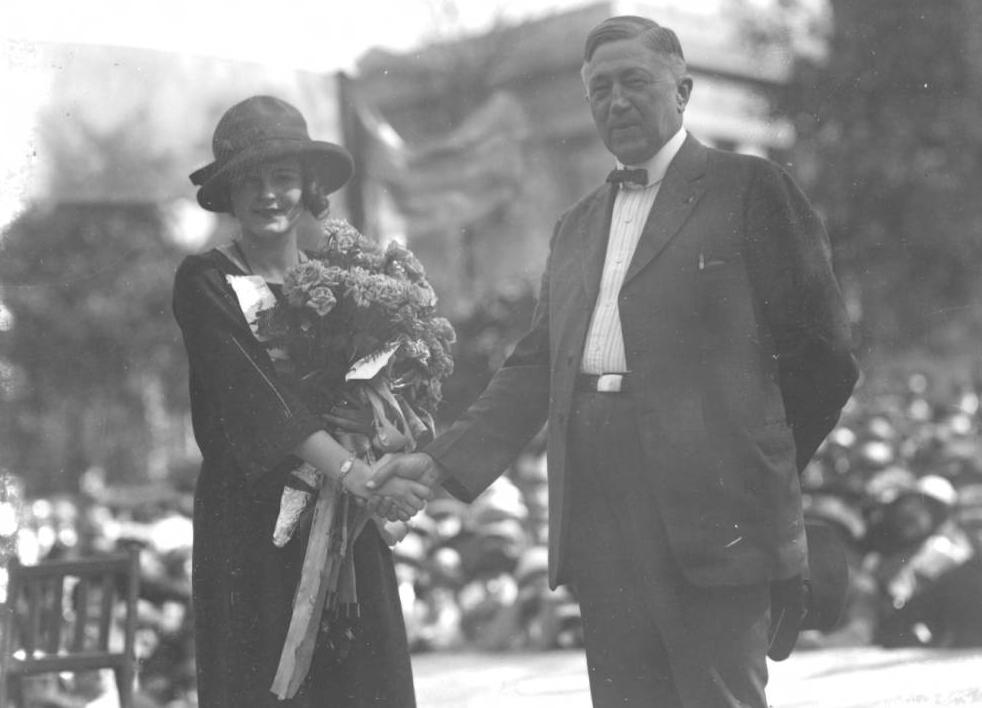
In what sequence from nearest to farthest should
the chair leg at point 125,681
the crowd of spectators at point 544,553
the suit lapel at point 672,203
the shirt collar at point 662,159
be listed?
the suit lapel at point 672,203, the shirt collar at point 662,159, the chair leg at point 125,681, the crowd of spectators at point 544,553

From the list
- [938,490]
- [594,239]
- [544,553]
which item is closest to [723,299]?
[594,239]

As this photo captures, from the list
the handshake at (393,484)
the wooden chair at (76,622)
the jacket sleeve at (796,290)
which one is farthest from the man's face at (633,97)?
the wooden chair at (76,622)

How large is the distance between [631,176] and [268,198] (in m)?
0.98

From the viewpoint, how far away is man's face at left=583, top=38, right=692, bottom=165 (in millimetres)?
3750

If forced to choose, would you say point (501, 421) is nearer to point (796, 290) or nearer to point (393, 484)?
point (393, 484)

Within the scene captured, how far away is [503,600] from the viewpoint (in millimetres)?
9562

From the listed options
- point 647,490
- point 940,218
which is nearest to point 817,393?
point 647,490

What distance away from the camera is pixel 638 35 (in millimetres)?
3762

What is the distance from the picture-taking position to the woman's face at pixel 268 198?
12.9ft

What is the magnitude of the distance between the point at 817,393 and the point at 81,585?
11.9ft

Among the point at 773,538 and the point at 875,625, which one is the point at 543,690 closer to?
the point at 875,625

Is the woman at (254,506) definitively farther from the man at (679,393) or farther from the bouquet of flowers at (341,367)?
the man at (679,393)

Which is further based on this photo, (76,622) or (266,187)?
(76,622)

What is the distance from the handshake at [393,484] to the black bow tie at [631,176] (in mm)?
917
